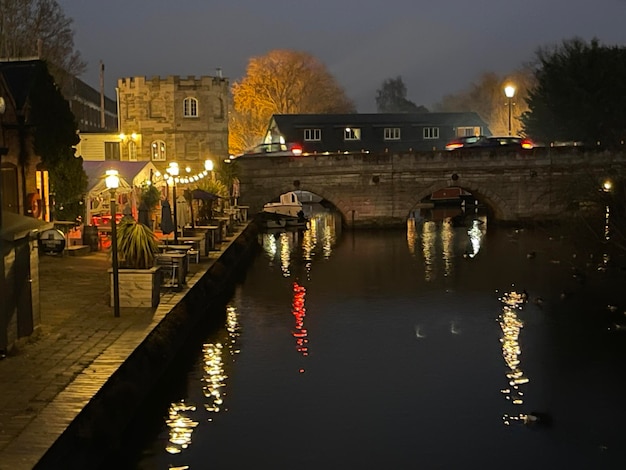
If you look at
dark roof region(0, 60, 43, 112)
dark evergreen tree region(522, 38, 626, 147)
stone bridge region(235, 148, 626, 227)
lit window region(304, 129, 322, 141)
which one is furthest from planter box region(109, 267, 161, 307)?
lit window region(304, 129, 322, 141)

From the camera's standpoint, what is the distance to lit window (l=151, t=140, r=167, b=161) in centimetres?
4494

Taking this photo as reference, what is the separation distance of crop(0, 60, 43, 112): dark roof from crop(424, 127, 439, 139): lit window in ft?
152

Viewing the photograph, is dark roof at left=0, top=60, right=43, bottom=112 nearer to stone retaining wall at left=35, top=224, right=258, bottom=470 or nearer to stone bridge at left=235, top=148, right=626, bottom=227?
stone retaining wall at left=35, top=224, right=258, bottom=470

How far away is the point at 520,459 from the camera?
37.4ft

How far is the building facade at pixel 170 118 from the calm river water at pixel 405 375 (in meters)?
18.8

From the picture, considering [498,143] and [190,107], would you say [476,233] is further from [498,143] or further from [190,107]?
[190,107]

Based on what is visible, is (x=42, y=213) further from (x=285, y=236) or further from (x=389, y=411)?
(x=285, y=236)

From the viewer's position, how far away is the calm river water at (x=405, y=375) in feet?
38.3

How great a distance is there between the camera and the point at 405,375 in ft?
50.3

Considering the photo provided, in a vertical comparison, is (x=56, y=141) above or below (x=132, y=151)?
below

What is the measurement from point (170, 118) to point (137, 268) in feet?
98.5

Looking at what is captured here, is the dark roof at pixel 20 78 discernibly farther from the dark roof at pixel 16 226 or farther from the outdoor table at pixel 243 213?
the outdoor table at pixel 243 213

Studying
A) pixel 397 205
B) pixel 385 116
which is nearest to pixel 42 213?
pixel 397 205

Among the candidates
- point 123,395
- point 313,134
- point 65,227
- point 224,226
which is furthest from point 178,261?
point 313,134
